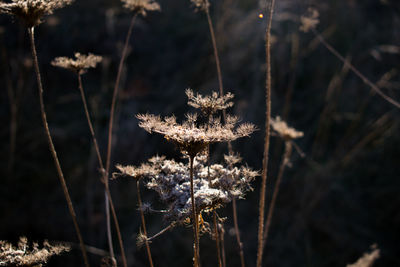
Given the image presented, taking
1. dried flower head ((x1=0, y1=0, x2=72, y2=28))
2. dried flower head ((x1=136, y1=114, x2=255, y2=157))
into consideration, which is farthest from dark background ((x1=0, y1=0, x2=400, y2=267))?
dried flower head ((x1=136, y1=114, x2=255, y2=157))

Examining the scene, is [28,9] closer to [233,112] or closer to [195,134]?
[195,134]

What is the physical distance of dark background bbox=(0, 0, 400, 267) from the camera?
5.36 meters

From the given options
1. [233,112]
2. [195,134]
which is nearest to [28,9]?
[195,134]

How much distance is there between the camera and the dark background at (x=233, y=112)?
17.6ft

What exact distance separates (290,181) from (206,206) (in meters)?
4.46

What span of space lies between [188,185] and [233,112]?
4.90 metres

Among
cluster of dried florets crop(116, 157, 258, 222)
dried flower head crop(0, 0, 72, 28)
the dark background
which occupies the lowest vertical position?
cluster of dried florets crop(116, 157, 258, 222)

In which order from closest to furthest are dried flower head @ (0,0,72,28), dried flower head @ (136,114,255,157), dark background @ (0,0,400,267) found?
dried flower head @ (136,114,255,157)
dried flower head @ (0,0,72,28)
dark background @ (0,0,400,267)

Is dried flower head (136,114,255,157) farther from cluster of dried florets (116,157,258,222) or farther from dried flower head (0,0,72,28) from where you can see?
dried flower head (0,0,72,28)

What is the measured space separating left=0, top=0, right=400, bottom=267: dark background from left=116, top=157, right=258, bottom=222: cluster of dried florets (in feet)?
10.8

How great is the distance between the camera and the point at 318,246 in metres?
5.35

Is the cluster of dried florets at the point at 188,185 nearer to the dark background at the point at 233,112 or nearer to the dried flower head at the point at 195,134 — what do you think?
the dried flower head at the point at 195,134

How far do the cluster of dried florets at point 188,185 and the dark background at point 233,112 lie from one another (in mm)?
3283

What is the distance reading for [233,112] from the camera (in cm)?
640
